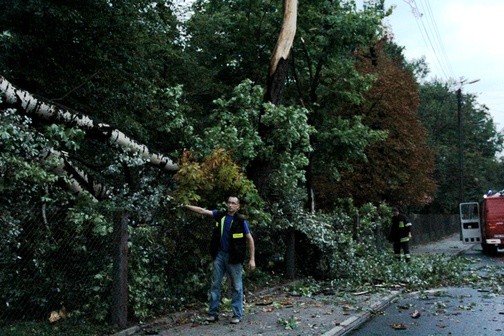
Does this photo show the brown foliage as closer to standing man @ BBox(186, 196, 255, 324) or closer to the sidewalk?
the sidewalk

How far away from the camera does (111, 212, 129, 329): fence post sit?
27.1 feet

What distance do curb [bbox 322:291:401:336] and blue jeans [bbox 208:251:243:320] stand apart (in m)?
1.43

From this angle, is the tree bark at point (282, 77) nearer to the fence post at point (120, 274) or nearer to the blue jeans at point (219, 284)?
the blue jeans at point (219, 284)

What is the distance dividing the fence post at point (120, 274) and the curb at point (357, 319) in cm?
270

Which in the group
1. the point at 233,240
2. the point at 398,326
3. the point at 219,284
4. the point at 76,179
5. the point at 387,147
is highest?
the point at 387,147

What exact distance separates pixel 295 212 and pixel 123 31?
18.1 ft

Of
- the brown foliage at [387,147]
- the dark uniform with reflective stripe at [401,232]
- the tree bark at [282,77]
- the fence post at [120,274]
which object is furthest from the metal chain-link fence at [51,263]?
the brown foliage at [387,147]

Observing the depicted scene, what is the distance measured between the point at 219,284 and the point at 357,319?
2213mm

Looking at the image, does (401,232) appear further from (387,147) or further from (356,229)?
(387,147)

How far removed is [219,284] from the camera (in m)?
9.26

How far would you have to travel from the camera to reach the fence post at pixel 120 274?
8250mm

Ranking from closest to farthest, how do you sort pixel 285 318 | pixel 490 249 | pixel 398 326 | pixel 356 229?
1. pixel 398 326
2. pixel 285 318
3. pixel 356 229
4. pixel 490 249

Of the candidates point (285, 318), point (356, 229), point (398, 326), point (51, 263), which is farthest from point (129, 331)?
point (356, 229)

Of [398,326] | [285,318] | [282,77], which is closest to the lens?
[398,326]
